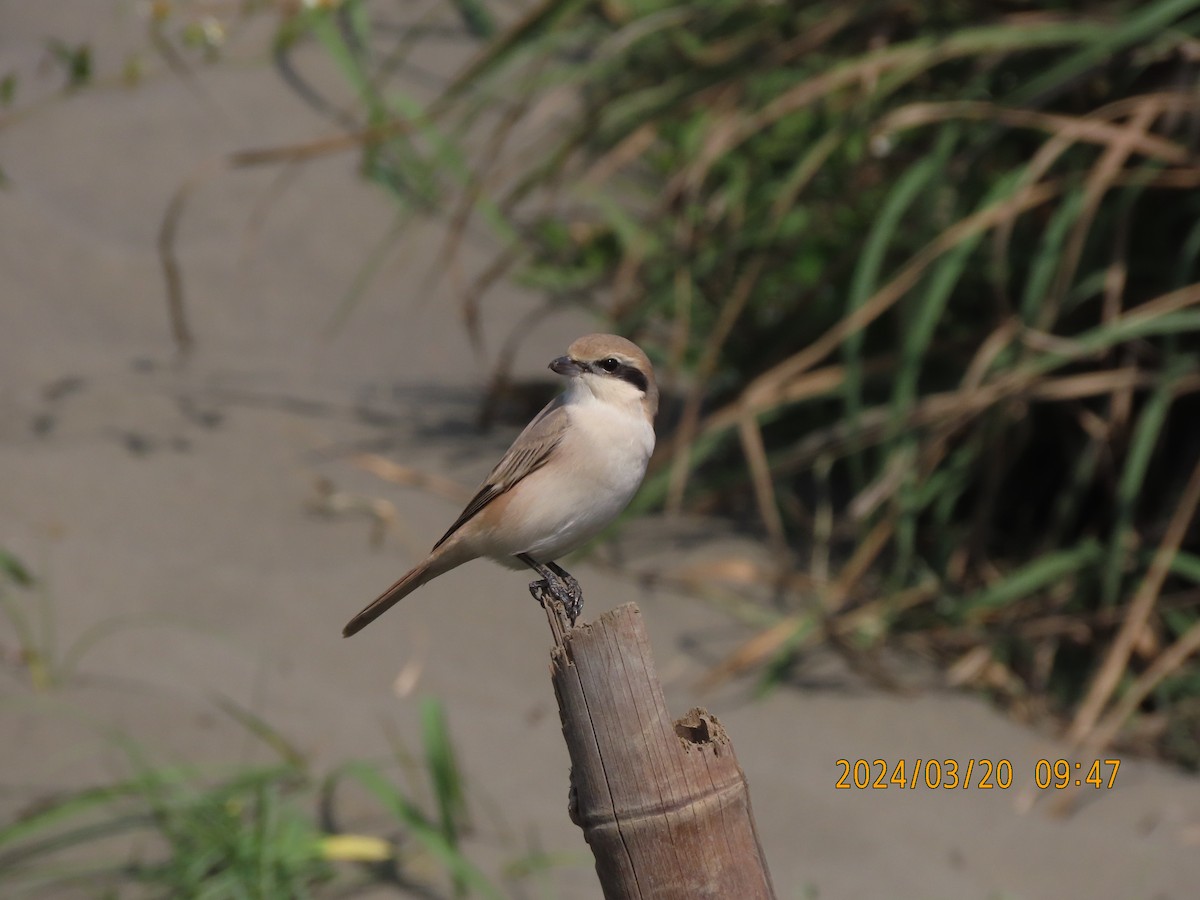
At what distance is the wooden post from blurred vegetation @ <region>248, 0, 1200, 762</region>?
288 cm

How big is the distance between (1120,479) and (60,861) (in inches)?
154

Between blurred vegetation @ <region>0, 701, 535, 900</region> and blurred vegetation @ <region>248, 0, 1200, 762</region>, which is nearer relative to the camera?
blurred vegetation @ <region>0, 701, 535, 900</region>

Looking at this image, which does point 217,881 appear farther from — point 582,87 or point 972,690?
point 582,87

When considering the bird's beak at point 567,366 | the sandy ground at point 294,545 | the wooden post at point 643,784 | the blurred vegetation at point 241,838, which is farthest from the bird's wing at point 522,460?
the sandy ground at point 294,545

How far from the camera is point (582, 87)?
639cm

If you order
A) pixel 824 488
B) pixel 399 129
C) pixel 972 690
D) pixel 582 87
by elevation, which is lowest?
pixel 972 690

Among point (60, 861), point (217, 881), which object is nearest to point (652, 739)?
point (217, 881)

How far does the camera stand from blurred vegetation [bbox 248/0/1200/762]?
4820 millimetres

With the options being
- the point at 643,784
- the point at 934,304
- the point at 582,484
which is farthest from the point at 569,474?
the point at 934,304

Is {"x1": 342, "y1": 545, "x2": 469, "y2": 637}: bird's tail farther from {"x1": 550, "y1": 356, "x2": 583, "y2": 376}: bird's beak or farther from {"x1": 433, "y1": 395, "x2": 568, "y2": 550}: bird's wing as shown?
{"x1": 550, "y1": 356, "x2": 583, "y2": 376}: bird's beak

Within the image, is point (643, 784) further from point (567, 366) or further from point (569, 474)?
point (567, 366)

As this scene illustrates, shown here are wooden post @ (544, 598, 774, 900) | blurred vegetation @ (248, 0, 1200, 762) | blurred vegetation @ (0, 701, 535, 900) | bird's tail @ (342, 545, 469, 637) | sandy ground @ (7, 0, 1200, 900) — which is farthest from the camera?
blurred vegetation @ (248, 0, 1200, 762)

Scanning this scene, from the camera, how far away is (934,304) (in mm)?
4758

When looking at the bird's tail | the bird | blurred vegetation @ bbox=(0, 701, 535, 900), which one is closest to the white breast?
the bird
